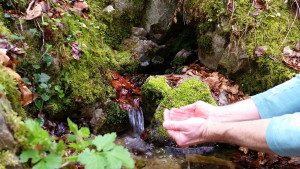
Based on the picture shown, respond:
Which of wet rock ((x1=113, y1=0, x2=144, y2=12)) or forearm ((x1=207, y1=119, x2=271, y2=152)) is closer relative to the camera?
forearm ((x1=207, y1=119, x2=271, y2=152))

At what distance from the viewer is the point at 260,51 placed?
4.74 metres

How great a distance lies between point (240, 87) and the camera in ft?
16.2

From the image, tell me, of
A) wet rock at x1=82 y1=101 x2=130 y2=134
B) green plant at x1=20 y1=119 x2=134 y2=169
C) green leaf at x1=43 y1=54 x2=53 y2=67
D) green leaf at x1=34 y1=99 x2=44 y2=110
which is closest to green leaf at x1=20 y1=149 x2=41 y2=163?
green plant at x1=20 y1=119 x2=134 y2=169

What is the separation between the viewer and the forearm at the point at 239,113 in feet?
9.84

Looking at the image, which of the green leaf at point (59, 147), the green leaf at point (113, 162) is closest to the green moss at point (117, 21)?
the green leaf at point (59, 147)

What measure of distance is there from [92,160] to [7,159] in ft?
1.34

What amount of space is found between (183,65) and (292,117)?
331cm

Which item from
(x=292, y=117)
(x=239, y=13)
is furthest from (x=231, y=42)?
(x=292, y=117)

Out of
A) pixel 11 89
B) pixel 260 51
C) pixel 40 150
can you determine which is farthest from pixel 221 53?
pixel 40 150

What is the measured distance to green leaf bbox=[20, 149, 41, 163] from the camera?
6.33ft

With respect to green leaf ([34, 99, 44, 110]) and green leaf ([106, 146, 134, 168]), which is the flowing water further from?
green leaf ([106, 146, 134, 168])

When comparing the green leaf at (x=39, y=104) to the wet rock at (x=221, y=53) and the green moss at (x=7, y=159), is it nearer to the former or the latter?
the green moss at (x=7, y=159)

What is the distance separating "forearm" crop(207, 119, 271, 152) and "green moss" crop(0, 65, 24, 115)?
4.27 feet

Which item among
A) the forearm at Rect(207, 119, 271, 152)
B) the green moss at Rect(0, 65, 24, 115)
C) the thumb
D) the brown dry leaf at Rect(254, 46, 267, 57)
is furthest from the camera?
the brown dry leaf at Rect(254, 46, 267, 57)
